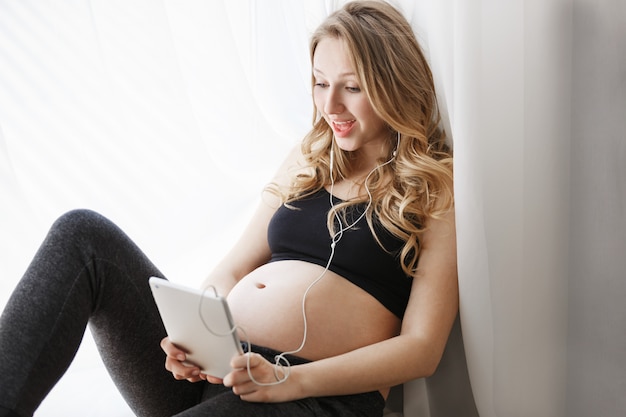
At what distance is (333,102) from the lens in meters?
1.35

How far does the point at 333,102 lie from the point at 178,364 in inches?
22.7

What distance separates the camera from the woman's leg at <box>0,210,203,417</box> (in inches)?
41.7

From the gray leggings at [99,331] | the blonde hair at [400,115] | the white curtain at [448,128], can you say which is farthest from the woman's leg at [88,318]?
the white curtain at [448,128]

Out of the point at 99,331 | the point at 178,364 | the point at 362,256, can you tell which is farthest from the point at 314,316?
the point at 99,331

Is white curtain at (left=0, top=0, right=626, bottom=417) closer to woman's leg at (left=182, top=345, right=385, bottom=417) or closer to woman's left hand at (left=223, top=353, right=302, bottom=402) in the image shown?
woman's leg at (left=182, top=345, right=385, bottom=417)

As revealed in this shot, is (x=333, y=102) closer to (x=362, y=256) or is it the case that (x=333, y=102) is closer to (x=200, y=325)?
(x=362, y=256)

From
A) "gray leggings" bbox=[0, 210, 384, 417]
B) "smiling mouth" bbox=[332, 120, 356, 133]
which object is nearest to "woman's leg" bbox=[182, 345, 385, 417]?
"gray leggings" bbox=[0, 210, 384, 417]

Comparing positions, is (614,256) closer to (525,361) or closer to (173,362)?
(525,361)

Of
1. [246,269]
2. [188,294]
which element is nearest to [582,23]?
[188,294]

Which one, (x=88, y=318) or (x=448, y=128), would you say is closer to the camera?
(x=88, y=318)

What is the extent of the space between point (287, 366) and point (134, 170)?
83 cm

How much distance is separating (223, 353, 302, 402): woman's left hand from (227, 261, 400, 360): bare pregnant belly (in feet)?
0.46

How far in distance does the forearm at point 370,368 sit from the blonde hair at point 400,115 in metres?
0.15

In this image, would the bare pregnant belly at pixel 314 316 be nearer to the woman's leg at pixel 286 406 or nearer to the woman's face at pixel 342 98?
the woman's leg at pixel 286 406
